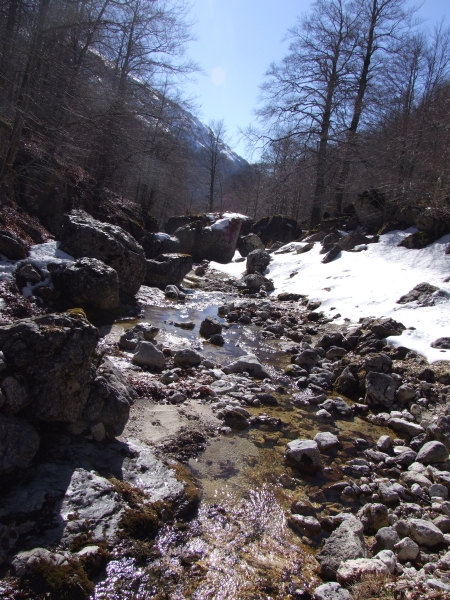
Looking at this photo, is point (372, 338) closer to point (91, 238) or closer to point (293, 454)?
point (293, 454)

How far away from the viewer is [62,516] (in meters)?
2.72

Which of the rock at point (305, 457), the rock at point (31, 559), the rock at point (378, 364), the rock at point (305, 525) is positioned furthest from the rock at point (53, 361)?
the rock at point (378, 364)

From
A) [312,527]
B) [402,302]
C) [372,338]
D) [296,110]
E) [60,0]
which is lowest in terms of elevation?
[312,527]

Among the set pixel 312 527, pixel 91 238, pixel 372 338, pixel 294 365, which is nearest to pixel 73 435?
pixel 312 527

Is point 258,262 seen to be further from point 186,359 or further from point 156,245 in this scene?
point 186,359

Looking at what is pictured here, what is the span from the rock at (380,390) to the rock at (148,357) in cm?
327

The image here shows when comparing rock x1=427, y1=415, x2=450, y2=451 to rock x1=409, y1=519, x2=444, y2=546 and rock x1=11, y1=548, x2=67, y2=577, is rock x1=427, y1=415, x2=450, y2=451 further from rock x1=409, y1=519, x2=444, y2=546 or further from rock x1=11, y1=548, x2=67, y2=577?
rock x1=11, y1=548, x2=67, y2=577

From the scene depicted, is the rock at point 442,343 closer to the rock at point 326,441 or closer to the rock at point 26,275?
the rock at point 326,441

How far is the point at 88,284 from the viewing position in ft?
27.9

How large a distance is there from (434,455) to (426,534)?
1.43 metres

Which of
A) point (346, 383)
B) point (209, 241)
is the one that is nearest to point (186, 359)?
point (346, 383)

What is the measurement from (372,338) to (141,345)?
4.51 meters

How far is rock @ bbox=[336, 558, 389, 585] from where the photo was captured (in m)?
2.67

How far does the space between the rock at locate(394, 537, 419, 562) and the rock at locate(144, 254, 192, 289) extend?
11.2 metres
